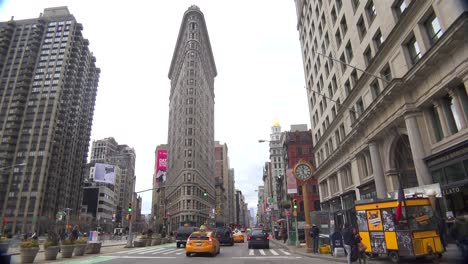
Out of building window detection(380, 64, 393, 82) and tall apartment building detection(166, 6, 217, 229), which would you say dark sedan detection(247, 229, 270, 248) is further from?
tall apartment building detection(166, 6, 217, 229)

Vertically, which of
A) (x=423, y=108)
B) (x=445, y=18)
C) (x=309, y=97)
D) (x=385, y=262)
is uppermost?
(x=309, y=97)

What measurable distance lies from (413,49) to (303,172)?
1195cm

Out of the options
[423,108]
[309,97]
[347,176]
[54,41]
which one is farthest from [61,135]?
[423,108]

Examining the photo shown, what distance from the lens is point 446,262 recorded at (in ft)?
43.4

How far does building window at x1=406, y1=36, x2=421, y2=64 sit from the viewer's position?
2060cm

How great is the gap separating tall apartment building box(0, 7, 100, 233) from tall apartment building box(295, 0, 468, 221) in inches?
4065

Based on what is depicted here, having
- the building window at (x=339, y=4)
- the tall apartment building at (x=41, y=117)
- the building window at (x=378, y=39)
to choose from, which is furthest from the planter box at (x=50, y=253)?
the tall apartment building at (x=41, y=117)

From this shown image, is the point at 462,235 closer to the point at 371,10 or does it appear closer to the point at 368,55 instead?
the point at 368,55

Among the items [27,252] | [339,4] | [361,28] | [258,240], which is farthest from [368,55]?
[27,252]

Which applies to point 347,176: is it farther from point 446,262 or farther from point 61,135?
point 61,135

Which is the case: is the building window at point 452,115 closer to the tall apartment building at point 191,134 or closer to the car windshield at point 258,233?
the car windshield at point 258,233

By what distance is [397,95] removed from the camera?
21672 millimetres

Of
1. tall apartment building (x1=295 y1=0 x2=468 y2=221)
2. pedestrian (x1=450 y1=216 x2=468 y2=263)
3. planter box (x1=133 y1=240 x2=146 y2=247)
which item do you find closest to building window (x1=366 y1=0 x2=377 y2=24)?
tall apartment building (x1=295 y1=0 x2=468 y2=221)

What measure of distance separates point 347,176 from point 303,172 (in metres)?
14.1
